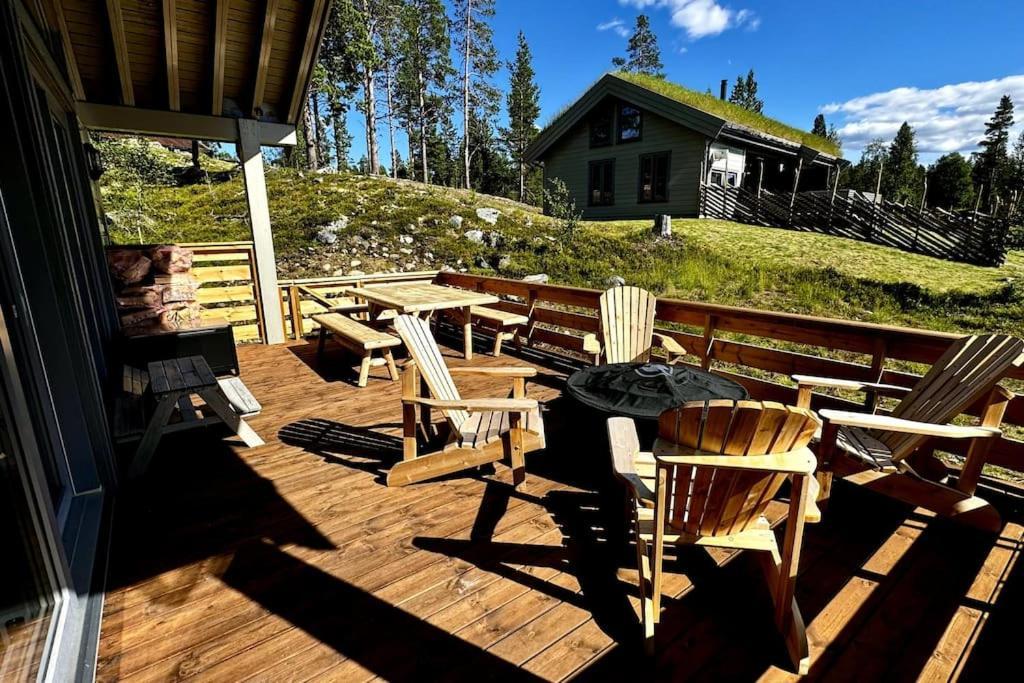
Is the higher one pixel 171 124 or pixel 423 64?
pixel 423 64

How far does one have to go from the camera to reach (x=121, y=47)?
412 cm

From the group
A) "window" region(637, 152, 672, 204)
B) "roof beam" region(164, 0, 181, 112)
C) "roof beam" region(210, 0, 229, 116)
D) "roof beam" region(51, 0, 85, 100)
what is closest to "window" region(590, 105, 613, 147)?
"window" region(637, 152, 672, 204)

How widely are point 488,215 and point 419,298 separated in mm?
8141

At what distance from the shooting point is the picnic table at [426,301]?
462cm

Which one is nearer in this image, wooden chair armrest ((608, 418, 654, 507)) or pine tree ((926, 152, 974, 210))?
wooden chair armrest ((608, 418, 654, 507))

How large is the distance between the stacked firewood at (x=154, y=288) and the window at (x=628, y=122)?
1322 cm

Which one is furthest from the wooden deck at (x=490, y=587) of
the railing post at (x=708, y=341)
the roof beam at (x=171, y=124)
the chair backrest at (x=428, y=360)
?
the roof beam at (x=171, y=124)

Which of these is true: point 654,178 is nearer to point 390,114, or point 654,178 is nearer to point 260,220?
point 260,220

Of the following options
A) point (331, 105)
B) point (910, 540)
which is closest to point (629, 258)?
point (910, 540)

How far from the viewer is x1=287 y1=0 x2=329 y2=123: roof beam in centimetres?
440

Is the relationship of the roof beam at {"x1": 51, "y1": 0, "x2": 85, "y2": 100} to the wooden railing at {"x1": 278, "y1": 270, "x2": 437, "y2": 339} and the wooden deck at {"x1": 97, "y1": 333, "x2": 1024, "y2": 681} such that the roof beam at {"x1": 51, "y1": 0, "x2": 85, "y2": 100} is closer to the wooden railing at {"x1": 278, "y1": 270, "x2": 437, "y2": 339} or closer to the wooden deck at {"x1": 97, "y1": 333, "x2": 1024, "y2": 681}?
the wooden railing at {"x1": 278, "y1": 270, "x2": 437, "y2": 339}

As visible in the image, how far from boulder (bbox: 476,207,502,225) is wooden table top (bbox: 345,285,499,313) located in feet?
21.8

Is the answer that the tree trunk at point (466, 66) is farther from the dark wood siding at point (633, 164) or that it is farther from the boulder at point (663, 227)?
the boulder at point (663, 227)

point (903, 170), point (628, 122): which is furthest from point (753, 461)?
Answer: point (903, 170)
